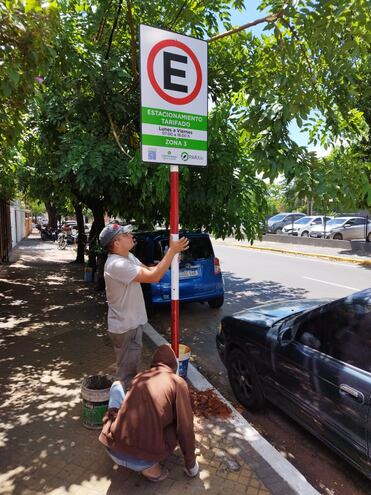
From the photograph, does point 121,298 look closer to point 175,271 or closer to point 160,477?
point 175,271

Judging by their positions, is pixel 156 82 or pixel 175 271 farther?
pixel 175 271

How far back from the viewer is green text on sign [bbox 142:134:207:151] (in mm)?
3215

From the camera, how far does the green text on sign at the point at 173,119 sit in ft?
10.6

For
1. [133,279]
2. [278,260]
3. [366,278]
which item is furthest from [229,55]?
[278,260]

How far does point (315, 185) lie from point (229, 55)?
472cm

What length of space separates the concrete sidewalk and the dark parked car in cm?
38

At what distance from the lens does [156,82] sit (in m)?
3.28

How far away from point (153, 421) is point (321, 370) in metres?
1.35

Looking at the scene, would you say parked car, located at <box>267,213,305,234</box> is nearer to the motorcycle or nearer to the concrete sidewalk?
the motorcycle

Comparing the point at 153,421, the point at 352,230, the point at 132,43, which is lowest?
the point at 153,421

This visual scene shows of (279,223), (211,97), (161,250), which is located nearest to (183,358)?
(161,250)

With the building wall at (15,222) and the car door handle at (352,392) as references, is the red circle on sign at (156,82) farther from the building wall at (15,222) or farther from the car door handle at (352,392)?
the building wall at (15,222)

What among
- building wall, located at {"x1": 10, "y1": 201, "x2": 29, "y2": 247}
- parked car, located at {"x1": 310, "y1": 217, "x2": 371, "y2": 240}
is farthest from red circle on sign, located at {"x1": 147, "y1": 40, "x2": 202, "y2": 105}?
parked car, located at {"x1": 310, "y1": 217, "x2": 371, "y2": 240}

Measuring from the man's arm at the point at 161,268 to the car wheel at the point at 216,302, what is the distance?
5.18 meters
